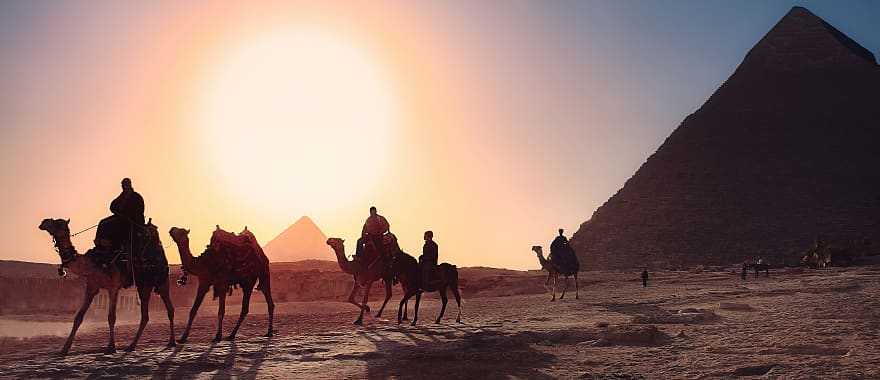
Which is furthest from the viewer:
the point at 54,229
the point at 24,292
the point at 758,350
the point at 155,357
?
the point at 24,292

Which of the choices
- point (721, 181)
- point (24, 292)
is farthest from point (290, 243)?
point (24, 292)

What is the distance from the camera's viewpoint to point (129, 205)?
8508 mm

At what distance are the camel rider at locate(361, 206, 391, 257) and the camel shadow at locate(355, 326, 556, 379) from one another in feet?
9.25

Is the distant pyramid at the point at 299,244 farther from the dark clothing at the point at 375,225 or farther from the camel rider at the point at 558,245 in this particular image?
the dark clothing at the point at 375,225

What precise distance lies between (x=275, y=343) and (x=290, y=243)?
101 meters

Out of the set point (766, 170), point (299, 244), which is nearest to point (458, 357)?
point (766, 170)

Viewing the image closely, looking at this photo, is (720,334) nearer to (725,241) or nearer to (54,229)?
(54,229)

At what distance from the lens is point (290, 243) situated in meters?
107

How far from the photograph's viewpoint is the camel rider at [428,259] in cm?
1174

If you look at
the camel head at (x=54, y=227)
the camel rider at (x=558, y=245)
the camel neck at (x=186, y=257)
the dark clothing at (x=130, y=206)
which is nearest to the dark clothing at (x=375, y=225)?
the camel neck at (x=186, y=257)

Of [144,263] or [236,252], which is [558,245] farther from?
[144,263]

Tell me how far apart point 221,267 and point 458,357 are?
3922 millimetres

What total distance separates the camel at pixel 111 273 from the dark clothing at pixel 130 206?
0.61ft

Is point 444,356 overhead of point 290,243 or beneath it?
beneath
